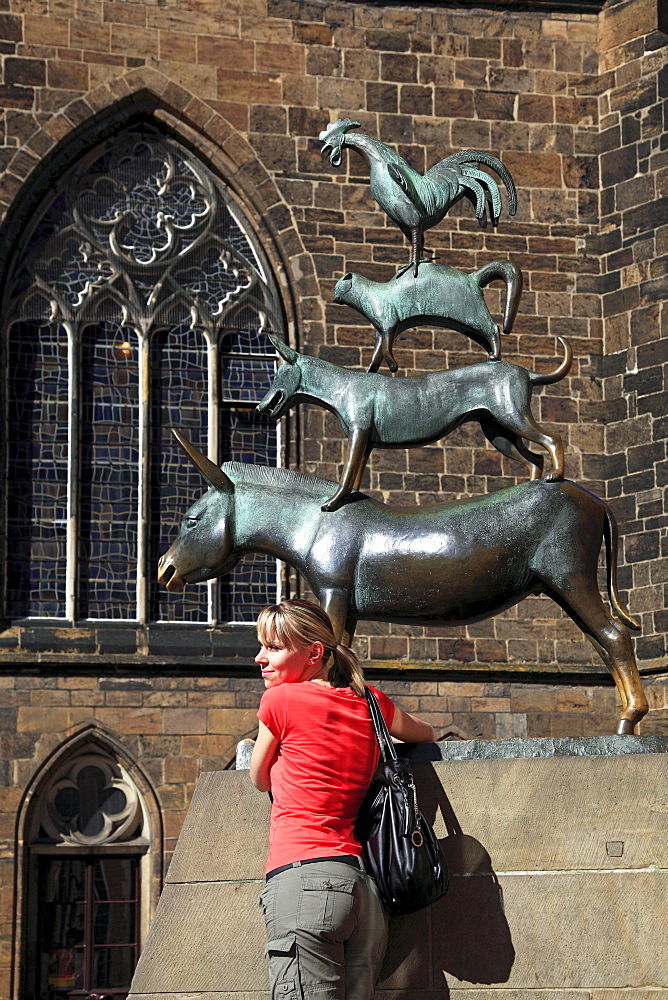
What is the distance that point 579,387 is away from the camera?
15.6 metres

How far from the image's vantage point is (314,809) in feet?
14.7

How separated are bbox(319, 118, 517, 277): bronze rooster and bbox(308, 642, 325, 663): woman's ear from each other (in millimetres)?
2843

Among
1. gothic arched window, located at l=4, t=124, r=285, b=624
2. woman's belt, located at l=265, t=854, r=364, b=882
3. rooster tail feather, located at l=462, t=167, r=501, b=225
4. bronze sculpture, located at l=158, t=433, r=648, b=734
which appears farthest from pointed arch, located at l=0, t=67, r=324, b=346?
woman's belt, located at l=265, t=854, r=364, b=882

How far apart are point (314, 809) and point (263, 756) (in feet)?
0.74

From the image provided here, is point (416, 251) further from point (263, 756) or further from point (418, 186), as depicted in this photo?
point (263, 756)

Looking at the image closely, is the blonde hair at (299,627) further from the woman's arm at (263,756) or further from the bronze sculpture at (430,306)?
the bronze sculpture at (430,306)

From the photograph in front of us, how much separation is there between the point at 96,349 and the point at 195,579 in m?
8.83

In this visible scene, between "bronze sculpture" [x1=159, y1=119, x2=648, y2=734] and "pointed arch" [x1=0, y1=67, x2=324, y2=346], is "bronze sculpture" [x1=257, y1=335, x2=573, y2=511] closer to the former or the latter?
"bronze sculpture" [x1=159, y1=119, x2=648, y2=734]

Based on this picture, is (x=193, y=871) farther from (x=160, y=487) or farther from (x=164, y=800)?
(x=160, y=487)

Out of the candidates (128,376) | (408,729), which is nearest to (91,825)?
(128,376)

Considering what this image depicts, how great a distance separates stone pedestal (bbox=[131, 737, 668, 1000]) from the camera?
5.14 metres

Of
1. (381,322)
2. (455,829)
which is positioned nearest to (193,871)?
(455,829)

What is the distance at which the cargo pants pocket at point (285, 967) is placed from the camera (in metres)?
4.35

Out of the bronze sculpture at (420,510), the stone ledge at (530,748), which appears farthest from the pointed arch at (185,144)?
the stone ledge at (530,748)
